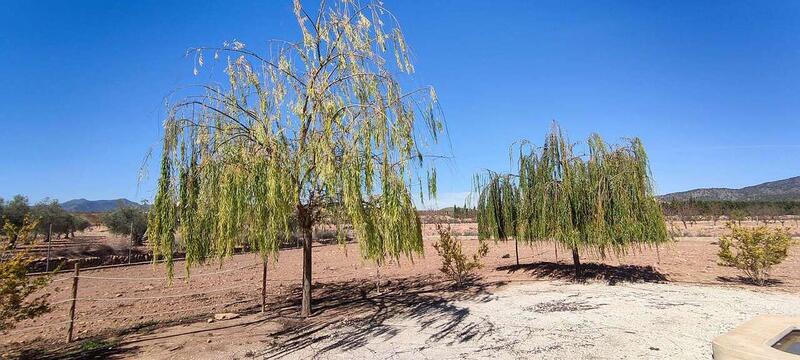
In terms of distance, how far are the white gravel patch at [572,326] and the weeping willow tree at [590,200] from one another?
1379 mm

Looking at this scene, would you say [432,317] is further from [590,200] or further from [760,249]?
[760,249]

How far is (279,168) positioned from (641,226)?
8.89 meters

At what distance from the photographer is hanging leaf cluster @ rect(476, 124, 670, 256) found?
1073 cm

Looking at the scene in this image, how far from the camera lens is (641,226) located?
1055 cm

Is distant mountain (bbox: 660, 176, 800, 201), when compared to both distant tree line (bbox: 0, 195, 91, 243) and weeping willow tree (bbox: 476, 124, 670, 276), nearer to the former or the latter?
weeping willow tree (bbox: 476, 124, 670, 276)

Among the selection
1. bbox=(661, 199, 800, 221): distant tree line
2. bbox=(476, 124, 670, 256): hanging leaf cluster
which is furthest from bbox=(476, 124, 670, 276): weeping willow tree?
bbox=(661, 199, 800, 221): distant tree line

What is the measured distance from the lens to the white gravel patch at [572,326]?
621 cm

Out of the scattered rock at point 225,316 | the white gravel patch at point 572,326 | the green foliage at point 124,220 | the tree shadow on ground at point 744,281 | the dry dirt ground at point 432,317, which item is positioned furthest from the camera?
the green foliage at point 124,220

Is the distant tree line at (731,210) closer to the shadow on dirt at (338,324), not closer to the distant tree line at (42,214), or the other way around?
the shadow on dirt at (338,324)

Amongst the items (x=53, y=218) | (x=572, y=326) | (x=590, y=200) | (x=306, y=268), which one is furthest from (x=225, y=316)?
(x=53, y=218)

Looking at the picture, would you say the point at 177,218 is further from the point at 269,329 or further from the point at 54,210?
the point at 54,210

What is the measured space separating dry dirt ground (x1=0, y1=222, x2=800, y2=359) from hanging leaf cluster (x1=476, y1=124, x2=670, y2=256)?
1.35 metres

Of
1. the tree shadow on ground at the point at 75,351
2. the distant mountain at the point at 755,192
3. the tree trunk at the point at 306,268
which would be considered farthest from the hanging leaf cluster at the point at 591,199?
the distant mountain at the point at 755,192

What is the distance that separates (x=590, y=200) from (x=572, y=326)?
4.76 metres
